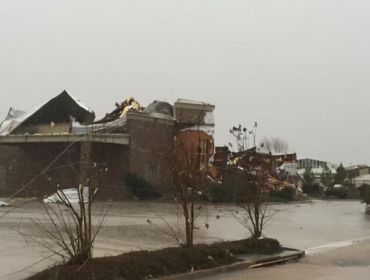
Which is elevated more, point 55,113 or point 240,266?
point 55,113

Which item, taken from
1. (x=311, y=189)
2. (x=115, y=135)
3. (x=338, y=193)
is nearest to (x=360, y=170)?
(x=311, y=189)

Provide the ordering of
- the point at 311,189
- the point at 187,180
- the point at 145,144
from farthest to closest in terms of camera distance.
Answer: the point at 311,189 < the point at 145,144 < the point at 187,180

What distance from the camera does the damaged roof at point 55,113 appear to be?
47.1 m

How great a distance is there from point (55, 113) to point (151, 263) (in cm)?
4151

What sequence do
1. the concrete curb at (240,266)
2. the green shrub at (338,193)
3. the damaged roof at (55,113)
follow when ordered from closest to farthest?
1. the concrete curb at (240,266)
2. the damaged roof at (55,113)
3. the green shrub at (338,193)

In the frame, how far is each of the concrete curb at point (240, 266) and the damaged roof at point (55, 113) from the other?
3605cm

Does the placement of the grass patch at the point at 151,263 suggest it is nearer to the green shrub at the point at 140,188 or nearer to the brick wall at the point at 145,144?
the green shrub at the point at 140,188

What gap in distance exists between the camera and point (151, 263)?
29.2 ft

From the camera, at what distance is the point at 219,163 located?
149ft

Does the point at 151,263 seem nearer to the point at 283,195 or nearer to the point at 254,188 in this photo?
the point at 254,188

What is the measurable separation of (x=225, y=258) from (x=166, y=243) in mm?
3468

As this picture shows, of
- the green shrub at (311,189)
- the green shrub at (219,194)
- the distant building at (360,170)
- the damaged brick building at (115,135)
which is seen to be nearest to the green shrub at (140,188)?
the damaged brick building at (115,135)

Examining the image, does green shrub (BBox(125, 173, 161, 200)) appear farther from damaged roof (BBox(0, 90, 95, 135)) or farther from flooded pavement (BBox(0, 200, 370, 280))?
flooded pavement (BBox(0, 200, 370, 280))

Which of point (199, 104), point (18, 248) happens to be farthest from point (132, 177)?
point (18, 248)
